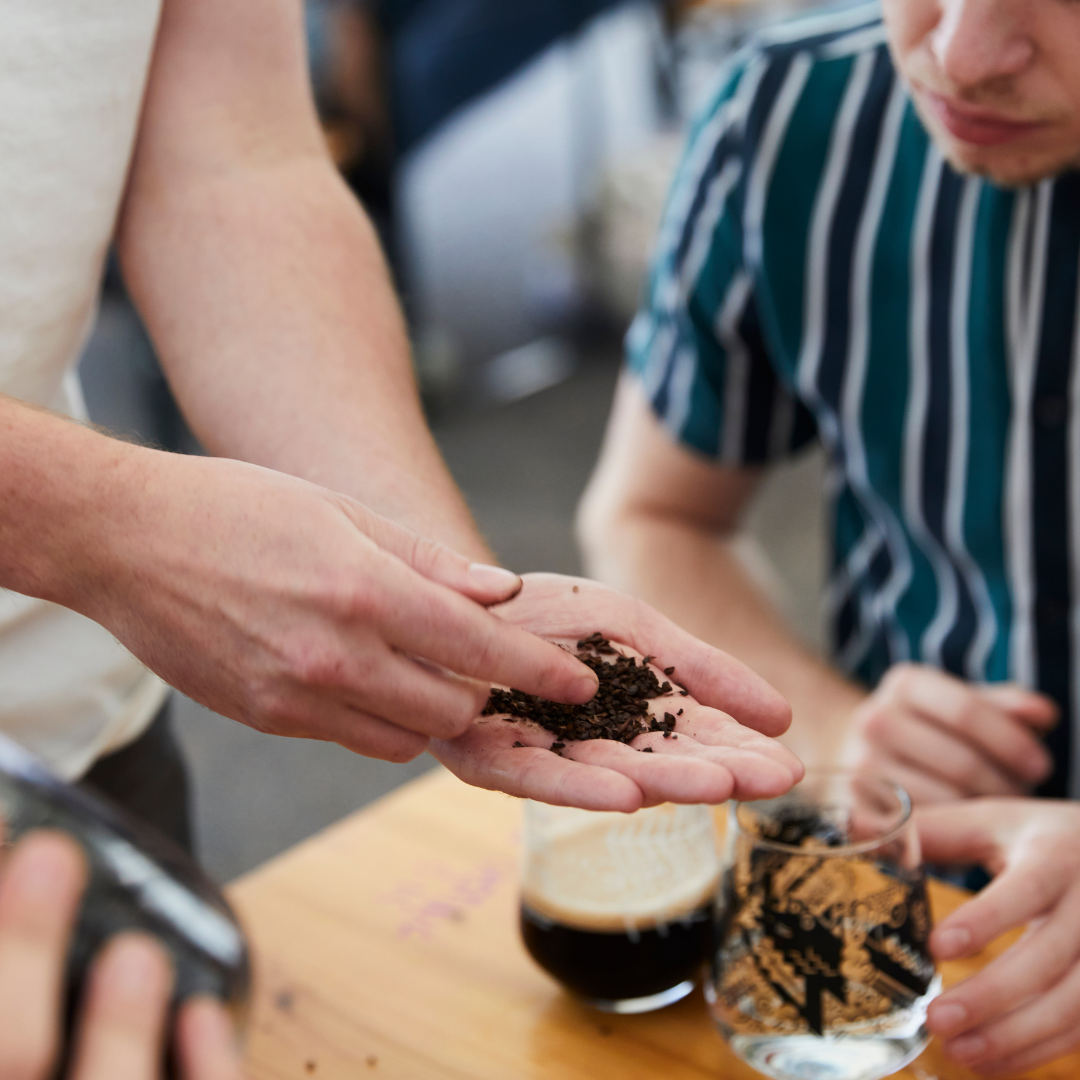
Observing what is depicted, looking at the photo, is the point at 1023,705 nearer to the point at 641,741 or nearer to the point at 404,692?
the point at 641,741

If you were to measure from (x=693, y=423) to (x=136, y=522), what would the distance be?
0.91 meters

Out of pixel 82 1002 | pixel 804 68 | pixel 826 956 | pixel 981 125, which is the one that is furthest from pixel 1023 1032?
pixel 804 68

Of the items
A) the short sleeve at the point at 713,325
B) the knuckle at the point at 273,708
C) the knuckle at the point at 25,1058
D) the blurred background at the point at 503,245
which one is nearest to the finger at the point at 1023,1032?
the knuckle at the point at 273,708

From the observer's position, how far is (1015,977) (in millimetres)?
754

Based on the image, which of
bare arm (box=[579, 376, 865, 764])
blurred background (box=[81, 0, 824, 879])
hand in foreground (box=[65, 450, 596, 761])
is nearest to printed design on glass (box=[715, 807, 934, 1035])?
hand in foreground (box=[65, 450, 596, 761])

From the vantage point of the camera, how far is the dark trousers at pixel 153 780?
978 mm

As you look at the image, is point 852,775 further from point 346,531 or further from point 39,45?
point 39,45

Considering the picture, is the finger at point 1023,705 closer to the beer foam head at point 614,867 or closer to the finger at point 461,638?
the beer foam head at point 614,867

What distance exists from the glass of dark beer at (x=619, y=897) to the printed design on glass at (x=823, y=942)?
62 millimetres

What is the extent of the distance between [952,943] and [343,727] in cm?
43

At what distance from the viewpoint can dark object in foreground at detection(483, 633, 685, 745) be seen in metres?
0.67

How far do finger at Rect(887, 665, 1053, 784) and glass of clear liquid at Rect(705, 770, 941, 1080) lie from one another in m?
0.35

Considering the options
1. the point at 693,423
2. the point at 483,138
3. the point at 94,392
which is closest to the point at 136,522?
the point at 693,423

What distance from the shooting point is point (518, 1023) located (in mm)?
839
